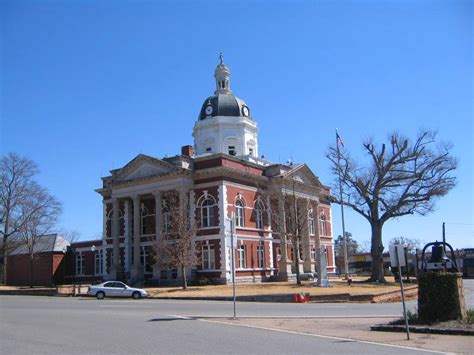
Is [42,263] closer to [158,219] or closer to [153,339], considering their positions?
[158,219]

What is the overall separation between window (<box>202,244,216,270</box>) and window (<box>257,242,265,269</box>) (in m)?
5.39

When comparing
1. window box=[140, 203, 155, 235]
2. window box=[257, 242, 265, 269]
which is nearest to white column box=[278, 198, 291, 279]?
window box=[257, 242, 265, 269]

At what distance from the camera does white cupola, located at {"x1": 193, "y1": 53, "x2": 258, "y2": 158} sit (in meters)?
60.2

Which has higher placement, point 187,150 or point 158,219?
point 187,150

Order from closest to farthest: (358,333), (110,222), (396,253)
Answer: (396,253)
(358,333)
(110,222)

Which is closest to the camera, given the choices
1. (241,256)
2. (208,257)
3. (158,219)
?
(208,257)

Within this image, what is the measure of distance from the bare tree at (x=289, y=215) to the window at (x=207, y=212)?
5701mm

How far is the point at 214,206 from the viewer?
161 feet

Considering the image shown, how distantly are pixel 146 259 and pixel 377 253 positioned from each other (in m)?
22.6

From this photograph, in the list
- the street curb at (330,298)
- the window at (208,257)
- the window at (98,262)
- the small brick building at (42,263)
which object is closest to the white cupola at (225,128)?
the window at (208,257)

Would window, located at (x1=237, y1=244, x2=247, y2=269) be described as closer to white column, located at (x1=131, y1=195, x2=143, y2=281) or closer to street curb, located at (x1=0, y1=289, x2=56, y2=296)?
white column, located at (x1=131, y1=195, x2=143, y2=281)

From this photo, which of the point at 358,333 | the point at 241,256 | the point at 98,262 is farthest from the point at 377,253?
the point at 358,333

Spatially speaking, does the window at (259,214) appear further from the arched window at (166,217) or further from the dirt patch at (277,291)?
the dirt patch at (277,291)

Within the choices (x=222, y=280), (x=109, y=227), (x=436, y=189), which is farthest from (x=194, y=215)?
(x=436, y=189)
